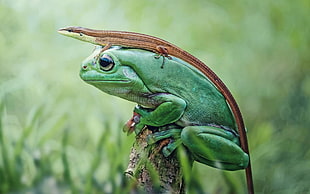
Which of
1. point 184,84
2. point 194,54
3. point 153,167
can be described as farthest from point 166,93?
point 194,54

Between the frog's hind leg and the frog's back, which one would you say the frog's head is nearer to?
the frog's back

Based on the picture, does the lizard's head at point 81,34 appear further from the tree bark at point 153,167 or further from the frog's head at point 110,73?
the tree bark at point 153,167

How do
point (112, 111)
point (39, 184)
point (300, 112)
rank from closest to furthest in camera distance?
point (39, 184)
point (112, 111)
point (300, 112)

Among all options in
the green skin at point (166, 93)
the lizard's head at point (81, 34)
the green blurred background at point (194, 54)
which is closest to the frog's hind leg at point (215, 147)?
the green skin at point (166, 93)

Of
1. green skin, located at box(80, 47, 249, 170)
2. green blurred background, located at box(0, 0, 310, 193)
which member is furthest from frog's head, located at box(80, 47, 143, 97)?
green blurred background, located at box(0, 0, 310, 193)

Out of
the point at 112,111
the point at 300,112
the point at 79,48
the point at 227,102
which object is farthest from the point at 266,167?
the point at 227,102

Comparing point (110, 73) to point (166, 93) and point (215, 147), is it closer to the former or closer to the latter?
point (166, 93)

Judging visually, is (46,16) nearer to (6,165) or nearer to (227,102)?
(6,165)
